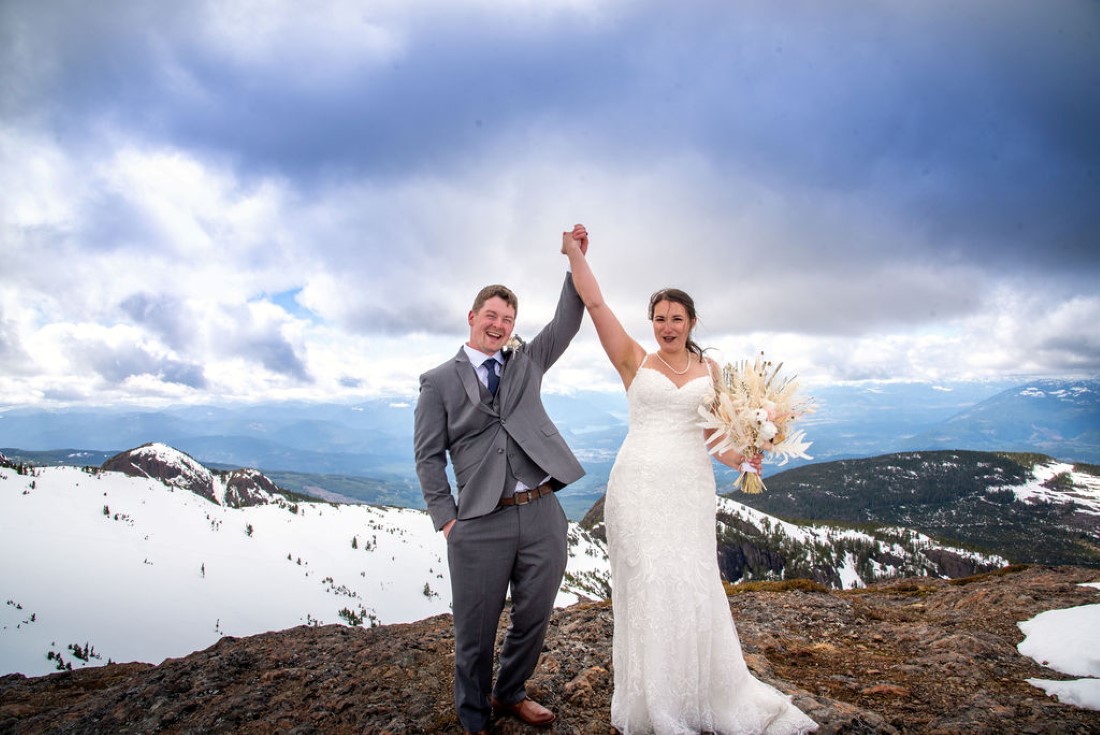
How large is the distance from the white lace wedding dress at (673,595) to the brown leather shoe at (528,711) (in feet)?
1.90

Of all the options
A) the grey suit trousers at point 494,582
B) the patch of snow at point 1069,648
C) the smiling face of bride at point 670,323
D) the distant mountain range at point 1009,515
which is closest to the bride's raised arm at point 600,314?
the smiling face of bride at point 670,323

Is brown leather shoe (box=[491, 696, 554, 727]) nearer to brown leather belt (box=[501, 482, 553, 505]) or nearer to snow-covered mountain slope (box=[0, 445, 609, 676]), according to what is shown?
brown leather belt (box=[501, 482, 553, 505])

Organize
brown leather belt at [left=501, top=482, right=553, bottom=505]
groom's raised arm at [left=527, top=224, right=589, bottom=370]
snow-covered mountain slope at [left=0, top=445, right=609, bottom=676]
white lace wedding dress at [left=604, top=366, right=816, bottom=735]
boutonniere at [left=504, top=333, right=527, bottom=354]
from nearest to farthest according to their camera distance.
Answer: white lace wedding dress at [left=604, top=366, right=816, bottom=735], brown leather belt at [left=501, top=482, right=553, bottom=505], boutonniere at [left=504, top=333, right=527, bottom=354], groom's raised arm at [left=527, top=224, right=589, bottom=370], snow-covered mountain slope at [left=0, top=445, right=609, bottom=676]

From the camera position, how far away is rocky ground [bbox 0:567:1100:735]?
175 inches

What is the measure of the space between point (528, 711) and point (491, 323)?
10.7ft

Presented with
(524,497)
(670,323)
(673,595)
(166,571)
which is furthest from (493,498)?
(166,571)

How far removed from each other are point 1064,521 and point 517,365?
797 feet

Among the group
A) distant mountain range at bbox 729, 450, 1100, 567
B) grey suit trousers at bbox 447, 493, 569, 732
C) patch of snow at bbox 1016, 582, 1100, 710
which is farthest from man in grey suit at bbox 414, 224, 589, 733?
distant mountain range at bbox 729, 450, 1100, 567

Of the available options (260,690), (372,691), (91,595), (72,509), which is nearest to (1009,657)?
(372,691)

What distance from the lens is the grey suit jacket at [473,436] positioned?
3.94 meters

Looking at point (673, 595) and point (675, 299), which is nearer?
point (673, 595)

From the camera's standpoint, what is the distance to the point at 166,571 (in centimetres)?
2088

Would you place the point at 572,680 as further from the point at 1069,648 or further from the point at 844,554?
the point at 844,554

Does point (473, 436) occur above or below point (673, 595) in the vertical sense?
above
